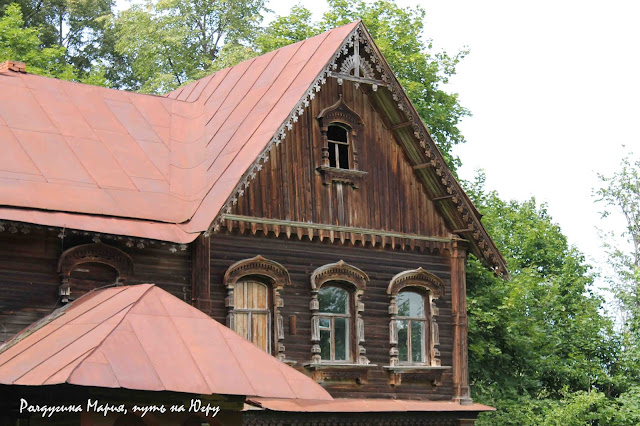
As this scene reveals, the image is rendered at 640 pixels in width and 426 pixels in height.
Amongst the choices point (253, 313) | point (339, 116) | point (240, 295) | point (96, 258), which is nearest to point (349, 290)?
point (253, 313)

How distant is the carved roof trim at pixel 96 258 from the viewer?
2144 cm

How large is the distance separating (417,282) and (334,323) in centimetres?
221

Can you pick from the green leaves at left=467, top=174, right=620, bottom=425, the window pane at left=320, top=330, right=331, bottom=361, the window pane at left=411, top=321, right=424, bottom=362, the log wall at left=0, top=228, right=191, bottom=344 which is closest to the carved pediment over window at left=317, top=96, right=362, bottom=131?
the window pane at left=320, top=330, right=331, bottom=361

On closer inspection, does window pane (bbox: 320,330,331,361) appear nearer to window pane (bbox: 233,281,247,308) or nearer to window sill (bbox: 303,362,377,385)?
window sill (bbox: 303,362,377,385)

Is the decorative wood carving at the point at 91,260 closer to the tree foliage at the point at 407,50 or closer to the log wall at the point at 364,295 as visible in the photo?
the log wall at the point at 364,295

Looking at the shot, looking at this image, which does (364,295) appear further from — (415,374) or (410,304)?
(415,374)

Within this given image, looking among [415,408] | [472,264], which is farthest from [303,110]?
[472,264]

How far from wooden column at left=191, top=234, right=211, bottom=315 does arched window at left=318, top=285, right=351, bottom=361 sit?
270 centimetres

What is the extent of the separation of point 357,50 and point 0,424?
10157 mm

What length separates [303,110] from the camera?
2442 cm

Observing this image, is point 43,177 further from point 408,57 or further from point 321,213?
point 408,57

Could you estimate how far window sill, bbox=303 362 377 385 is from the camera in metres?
24.1

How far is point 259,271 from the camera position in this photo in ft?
77.9

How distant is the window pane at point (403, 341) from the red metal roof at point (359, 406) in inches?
37.7
